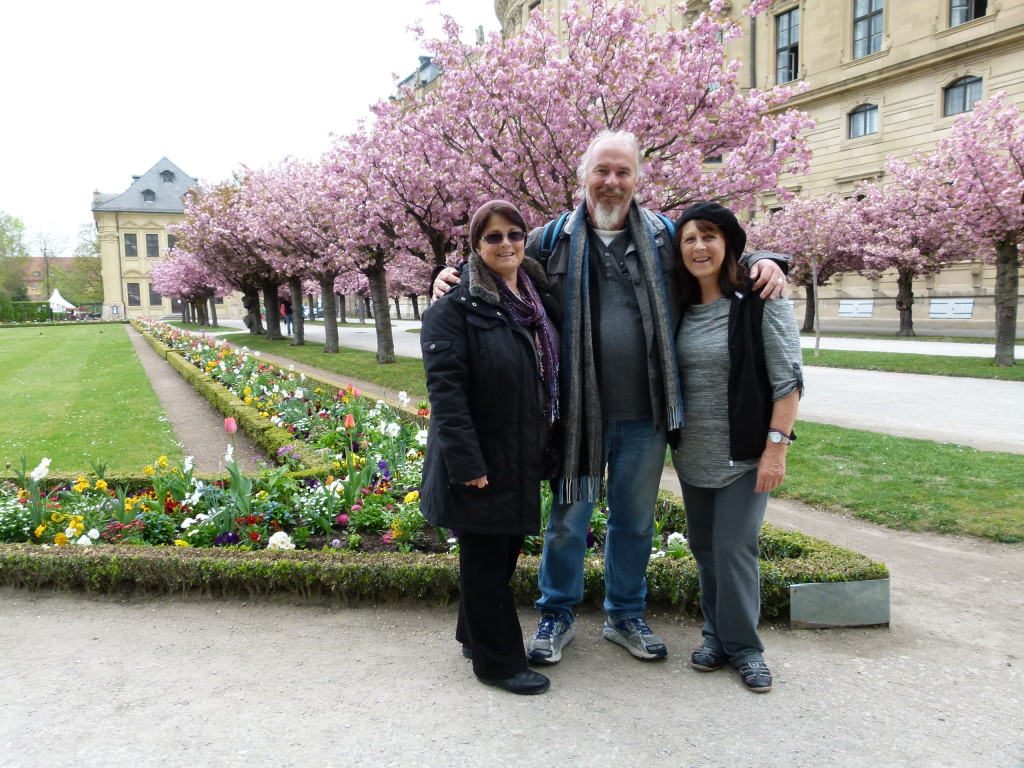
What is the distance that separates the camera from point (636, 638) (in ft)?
10.1

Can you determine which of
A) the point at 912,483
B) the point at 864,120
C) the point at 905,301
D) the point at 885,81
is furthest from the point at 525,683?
the point at 864,120

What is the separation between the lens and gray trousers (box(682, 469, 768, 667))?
9.16ft

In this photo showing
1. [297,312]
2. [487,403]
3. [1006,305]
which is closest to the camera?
[487,403]

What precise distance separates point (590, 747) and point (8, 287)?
83.6 m

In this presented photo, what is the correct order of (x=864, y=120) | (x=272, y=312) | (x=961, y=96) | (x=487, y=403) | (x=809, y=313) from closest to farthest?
→ (x=487, y=403) < (x=961, y=96) < (x=272, y=312) < (x=809, y=313) < (x=864, y=120)

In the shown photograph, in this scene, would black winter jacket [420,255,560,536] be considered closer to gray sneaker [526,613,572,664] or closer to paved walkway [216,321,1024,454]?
gray sneaker [526,613,572,664]

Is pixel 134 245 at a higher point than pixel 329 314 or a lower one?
higher

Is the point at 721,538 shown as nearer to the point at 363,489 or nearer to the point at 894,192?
the point at 363,489

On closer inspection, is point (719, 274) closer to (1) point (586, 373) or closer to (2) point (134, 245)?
(1) point (586, 373)

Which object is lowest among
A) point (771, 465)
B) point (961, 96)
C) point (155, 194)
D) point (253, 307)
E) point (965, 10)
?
point (771, 465)

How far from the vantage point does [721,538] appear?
9.29ft

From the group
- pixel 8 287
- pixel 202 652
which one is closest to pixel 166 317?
pixel 8 287

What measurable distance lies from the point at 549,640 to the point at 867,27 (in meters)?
36.7

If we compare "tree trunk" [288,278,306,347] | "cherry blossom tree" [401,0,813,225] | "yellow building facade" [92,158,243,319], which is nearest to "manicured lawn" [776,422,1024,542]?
"cherry blossom tree" [401,0,813,225]
